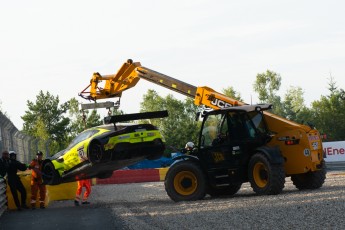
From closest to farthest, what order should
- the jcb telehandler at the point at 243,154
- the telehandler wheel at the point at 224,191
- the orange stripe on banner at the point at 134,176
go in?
1. the jcb telehandler at the point at 243,154
2. the telehandler wheel at the point at 224,191
3. the orange stripe on banner at the point at 134,176

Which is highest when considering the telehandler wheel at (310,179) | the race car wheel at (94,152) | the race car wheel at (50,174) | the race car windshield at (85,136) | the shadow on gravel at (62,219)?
the race car windshield at (85,136)

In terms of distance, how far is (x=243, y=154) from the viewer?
18.4 meters

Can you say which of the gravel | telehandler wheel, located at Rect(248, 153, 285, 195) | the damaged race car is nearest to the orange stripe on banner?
the damaged race car

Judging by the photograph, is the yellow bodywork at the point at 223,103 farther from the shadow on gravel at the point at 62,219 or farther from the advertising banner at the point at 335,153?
the advertising banner at the point at 335,153

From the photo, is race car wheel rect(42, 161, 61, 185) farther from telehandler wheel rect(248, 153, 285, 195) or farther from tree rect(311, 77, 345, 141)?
tree rect(311, 77, 345, 141)

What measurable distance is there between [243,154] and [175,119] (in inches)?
3150

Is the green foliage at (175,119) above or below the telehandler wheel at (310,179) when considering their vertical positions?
above

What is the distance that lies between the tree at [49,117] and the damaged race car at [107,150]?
57591 millimetres

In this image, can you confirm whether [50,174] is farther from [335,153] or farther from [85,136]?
[335,153]

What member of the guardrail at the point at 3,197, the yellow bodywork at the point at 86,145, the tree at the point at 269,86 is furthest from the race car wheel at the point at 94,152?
the tree at the point at 269,86

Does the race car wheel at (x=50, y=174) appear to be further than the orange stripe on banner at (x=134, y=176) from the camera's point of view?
No

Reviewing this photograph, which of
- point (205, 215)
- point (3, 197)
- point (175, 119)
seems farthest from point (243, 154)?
point (175, 119)

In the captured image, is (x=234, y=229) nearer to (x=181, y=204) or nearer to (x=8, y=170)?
(x=181, y=204)

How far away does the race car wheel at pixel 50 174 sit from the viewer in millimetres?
18766
